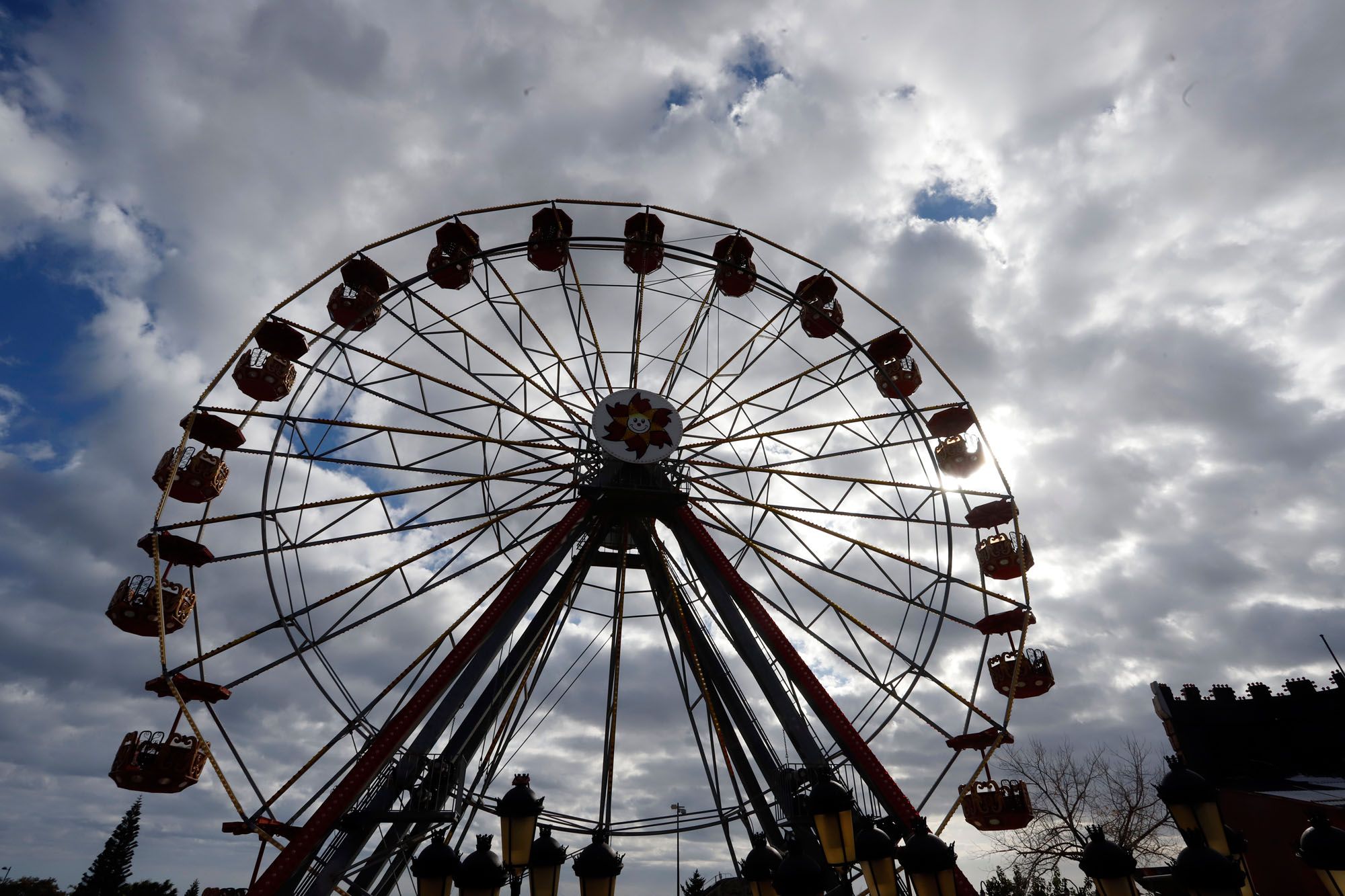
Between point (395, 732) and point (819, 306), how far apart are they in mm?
12167

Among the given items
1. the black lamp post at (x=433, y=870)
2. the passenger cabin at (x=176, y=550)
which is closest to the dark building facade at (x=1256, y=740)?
the black lamp post at (x=433, y=870)

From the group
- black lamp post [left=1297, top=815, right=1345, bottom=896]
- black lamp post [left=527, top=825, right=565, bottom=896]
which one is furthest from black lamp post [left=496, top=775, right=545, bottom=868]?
Result: black lamp post [left=1297, top=815, right=1345, bottom=896]

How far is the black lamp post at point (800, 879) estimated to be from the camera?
5914 mm

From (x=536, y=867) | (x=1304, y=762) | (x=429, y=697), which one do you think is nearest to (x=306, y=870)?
(x=429, y=697)

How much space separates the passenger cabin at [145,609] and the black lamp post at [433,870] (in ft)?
28.2

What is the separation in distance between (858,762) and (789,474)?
20.4ft

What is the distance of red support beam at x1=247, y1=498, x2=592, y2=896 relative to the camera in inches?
365

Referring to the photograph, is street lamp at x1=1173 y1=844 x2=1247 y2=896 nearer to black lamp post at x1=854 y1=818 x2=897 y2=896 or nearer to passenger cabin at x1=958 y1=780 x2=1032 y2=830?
black lamp post at x1=854 y1=818 x2=897 y2=896

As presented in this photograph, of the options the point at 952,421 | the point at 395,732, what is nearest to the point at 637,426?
the point at 395,732

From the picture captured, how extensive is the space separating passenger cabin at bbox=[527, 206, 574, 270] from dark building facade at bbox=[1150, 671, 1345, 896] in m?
22.0

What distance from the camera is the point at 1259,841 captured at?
799 inches

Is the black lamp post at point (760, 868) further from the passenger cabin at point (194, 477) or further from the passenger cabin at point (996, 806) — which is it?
the passenger cabin at point (194, 477)

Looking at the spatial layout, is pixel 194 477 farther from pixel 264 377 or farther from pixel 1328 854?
pixel 1328 854

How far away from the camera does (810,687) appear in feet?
37.9
